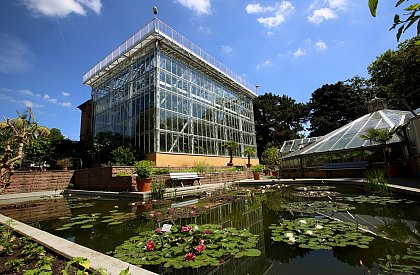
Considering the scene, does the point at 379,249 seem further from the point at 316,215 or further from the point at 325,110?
the point at 325,110

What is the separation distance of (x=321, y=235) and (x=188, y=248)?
1.79 m

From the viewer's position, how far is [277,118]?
38.2m

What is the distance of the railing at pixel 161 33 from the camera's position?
18.3 metres

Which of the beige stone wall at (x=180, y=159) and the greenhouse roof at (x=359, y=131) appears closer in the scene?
the greenhouse roof at (x=359, y=131)

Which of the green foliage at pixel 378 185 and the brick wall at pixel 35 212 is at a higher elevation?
the green foliage at pixel 378 185

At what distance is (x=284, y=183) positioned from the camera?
1177 centimetres

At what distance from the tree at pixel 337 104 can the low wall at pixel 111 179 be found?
25.6 metres

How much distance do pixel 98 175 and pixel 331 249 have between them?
11.9 meters

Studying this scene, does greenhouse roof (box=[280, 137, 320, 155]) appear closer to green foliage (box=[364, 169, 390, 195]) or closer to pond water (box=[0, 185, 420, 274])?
green foliage (box=[364, 169, 390, 195])

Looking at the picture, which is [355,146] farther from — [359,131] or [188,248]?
[188,248]

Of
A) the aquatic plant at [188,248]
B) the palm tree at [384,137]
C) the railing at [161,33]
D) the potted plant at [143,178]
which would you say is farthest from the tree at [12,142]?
the railing at [161,33]

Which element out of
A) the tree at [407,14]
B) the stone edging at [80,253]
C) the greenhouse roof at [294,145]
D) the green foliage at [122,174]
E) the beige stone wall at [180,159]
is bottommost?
the stone edging at [80,253]

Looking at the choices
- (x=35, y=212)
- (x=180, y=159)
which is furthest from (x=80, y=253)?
(x=180, y=159)

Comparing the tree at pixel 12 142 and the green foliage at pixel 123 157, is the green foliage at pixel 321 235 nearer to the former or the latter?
the tree at pixel 12 142
